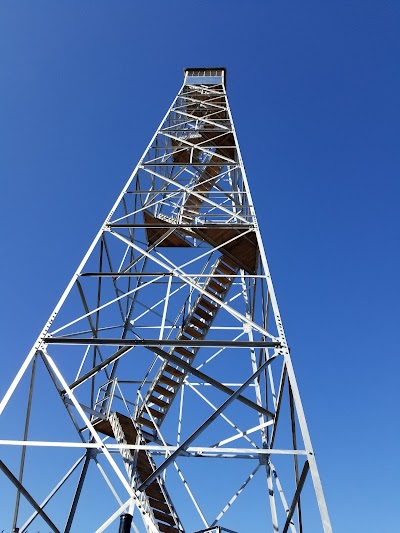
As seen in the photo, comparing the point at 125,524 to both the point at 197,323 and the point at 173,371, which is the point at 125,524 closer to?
the point at 173,371

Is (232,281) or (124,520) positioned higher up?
(232,281)

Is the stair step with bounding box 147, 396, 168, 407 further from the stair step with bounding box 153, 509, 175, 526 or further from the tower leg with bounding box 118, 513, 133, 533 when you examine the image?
the tower leg with bounding box 118, 513, 133, 533

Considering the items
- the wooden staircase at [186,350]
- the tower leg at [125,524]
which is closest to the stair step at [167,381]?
the wooden staircase at [186,350]

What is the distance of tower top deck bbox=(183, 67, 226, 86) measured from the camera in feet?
66.0

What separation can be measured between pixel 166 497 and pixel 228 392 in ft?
10.4

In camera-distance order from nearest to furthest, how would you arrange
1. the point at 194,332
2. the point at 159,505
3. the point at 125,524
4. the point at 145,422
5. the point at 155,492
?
the point at 125,524 → the point at 159,505 → the point at 155,492 → the point at 145,422 → the point at 194,332

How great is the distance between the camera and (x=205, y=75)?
68.0 feet

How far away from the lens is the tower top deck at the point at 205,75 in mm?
20125

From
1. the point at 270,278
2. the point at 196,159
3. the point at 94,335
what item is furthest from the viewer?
the point at 196,159

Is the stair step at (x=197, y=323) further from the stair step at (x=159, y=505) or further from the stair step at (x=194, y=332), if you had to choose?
the stair step at (x=159, y=505)

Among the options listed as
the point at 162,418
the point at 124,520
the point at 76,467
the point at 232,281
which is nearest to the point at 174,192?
the point at 232,281

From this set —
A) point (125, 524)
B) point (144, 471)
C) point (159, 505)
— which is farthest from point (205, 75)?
point (125, 524)

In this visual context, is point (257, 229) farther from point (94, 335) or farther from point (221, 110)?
Answer: point (221, 110)

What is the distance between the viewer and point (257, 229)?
8.91 meters
